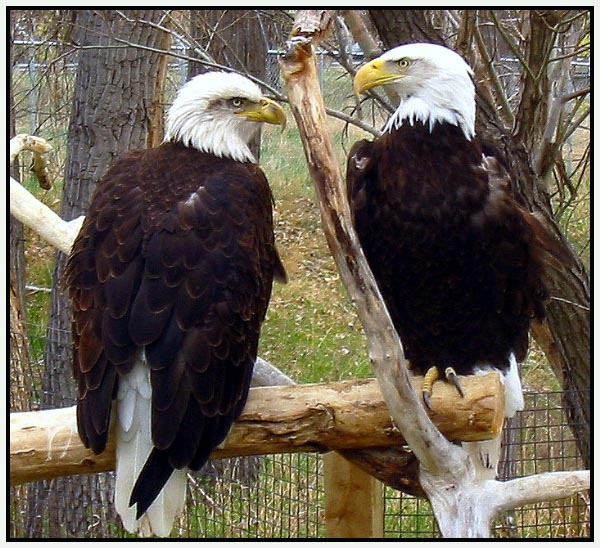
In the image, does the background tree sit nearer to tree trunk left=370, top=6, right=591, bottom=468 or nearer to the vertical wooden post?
tree trunk left=370, top=6, right=591, bottom=468

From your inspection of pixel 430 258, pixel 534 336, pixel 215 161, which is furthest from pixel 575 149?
pixel 215 161

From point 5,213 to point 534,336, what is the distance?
6.20 feet

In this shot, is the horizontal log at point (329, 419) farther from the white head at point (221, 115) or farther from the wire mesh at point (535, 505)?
the wire mesh at point (535, 505)

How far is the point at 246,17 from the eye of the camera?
325 cm

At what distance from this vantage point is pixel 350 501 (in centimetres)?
240

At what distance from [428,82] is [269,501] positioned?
167 centimetres

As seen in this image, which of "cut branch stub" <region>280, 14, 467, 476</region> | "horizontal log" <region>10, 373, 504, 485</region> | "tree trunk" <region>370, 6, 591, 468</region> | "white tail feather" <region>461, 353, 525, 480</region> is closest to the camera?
"cut branch stub" <region>280, 14, 467, 476</region>

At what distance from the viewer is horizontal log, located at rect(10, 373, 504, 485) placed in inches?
82.3

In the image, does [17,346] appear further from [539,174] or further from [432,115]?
[539,174]

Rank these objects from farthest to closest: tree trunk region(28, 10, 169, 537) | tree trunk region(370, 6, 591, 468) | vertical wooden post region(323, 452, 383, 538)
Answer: tree trunk region(28, 10, 169, 537) → tree trunk region(370, 6, 591, 468) → vertical wooden post region(323, 452, 383, 538)

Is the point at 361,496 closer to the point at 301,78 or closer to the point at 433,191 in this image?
the point at 433,191

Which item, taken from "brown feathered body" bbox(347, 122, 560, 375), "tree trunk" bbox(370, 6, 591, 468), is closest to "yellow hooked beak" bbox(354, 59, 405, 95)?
"brown feathered body" bbox(347, 122, 560, 375)

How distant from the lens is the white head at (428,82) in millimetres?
2381

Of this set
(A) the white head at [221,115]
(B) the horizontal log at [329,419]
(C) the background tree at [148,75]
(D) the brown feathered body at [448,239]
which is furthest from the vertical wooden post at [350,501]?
(C) the background tree at [148,75]
